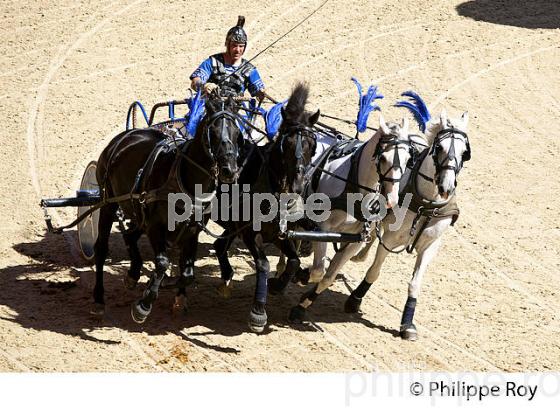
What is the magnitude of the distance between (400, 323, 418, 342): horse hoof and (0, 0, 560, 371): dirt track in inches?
3.9

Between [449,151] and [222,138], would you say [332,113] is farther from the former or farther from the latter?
[222,138]

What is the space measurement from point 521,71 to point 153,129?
31.2ft

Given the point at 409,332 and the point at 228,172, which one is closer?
the point at 228,172

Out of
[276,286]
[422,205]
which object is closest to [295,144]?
[422,205]

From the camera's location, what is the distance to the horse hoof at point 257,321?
340 inches

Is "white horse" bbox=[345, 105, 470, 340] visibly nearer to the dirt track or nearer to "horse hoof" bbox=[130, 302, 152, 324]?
the dirt track

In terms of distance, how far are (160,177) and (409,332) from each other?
282 cm

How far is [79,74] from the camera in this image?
54.4 ft

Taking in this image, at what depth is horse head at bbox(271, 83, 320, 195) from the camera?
819cm

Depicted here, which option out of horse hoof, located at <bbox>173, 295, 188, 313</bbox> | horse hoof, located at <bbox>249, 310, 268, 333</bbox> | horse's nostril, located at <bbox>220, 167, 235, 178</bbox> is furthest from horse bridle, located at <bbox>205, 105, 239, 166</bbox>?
horse hoof, located at <bbox>173, 295, 188, 313</bbox>

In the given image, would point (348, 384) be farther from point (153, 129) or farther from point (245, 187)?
point (153, 129)

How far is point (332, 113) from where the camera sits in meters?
15.3

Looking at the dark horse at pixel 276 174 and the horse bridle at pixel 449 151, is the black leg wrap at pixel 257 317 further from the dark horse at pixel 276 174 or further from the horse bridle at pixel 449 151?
the horse bridle at pixel 449 151

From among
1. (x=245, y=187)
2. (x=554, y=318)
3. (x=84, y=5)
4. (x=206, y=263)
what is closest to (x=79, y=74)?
(x=84, y=5)
